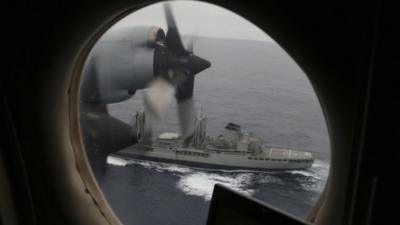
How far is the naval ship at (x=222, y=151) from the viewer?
1.72 meters

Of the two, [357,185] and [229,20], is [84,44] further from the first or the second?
[357,185]

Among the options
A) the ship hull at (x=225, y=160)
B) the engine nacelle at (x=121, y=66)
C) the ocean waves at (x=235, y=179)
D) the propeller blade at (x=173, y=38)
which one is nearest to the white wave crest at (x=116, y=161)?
the ocean waves at (x=235, y=179)

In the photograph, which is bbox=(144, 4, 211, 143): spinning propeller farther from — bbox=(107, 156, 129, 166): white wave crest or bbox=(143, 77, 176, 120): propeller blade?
bbox=(107, 156, 129, 166): white wave crest

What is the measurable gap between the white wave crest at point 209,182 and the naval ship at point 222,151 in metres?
0.04

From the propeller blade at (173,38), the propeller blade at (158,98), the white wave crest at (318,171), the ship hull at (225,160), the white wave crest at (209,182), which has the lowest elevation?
the white wave crest at (209,182)

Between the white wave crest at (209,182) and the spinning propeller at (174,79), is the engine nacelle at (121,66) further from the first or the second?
the white wave crest at (209,182)

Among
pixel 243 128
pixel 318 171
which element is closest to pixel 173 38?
pixel 243 128

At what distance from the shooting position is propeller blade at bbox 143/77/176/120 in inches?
73.9

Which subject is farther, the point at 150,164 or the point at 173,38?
the point at 150,164

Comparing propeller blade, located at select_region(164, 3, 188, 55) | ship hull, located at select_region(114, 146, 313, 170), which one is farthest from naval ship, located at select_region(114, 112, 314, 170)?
propeller blade, located at select_region(164, 3, 188, 55)

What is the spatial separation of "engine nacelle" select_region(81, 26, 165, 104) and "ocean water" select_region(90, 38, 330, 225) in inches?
3.2

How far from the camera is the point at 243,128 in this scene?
5.72ft

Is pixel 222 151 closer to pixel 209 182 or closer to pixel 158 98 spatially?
pixel 209 182

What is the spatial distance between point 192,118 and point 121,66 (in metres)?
0.47
